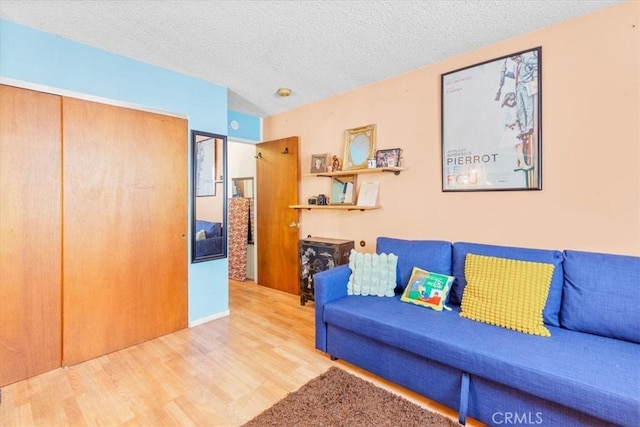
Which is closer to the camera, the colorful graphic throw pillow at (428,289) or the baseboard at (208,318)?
the colorful graphic throw pillow at (428,289)

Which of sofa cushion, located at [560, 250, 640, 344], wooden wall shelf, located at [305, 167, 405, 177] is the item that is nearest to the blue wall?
wooden wall shelf, located at [305, 167, 405, 177]

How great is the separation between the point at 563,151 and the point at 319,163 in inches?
91.5

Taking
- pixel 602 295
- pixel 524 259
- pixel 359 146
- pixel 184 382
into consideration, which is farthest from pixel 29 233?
pixel 602 295

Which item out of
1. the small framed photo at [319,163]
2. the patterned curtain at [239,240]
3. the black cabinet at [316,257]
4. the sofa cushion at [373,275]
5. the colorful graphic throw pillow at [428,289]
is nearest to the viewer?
the colorful graphic throw pillow at [428,289]

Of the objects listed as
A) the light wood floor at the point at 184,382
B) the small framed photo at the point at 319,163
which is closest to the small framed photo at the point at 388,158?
the small framed photo at the point at 319,163

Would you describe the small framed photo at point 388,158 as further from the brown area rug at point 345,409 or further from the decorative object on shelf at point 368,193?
the brown area rug at point 345,409

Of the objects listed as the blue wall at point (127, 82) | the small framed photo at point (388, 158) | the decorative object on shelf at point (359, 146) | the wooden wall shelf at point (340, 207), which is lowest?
the wooden wall shelf at point (340, 207)

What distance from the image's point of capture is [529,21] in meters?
2.11

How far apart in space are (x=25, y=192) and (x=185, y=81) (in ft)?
5.19

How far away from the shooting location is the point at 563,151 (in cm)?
213

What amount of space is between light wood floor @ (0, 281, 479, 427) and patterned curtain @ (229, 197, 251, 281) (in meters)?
1.82

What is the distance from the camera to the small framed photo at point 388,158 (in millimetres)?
2967

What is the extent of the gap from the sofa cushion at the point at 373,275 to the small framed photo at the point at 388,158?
0.95m

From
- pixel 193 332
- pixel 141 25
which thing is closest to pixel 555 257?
pixel 193 332
